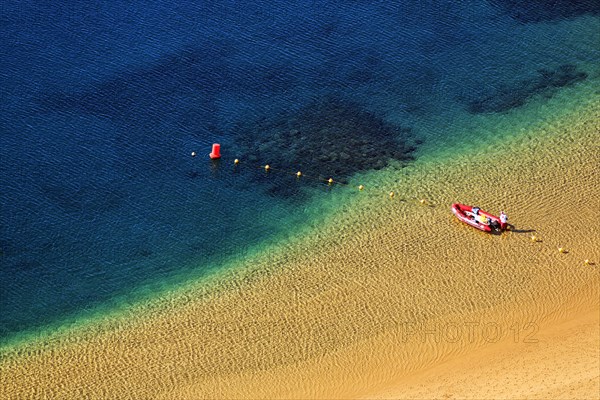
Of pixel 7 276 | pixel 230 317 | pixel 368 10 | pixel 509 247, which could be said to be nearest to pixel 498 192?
pixel 509 247

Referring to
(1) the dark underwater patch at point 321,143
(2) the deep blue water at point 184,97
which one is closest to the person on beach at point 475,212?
(1) the dark underwater patch at point 321,143

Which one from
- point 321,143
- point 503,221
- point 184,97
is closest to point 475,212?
point 503,221

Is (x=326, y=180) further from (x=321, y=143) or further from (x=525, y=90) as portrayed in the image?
(x=525, y=90)

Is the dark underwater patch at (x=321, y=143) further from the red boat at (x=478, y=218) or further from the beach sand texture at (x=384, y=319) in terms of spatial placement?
the red boat at (x=478, y=218)

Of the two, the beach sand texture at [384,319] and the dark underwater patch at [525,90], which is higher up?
the dark underwater patch at [525,90]

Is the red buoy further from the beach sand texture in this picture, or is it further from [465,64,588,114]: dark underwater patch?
[465,64,588,114]: dark underwater patch

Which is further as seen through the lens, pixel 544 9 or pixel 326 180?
pixel 544 9

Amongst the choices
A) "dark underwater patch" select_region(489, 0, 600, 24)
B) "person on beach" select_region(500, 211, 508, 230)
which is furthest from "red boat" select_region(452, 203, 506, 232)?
"dark underwater patch" select_region(489, 0, 600, 24)

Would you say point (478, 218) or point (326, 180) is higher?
point (478, 218)
